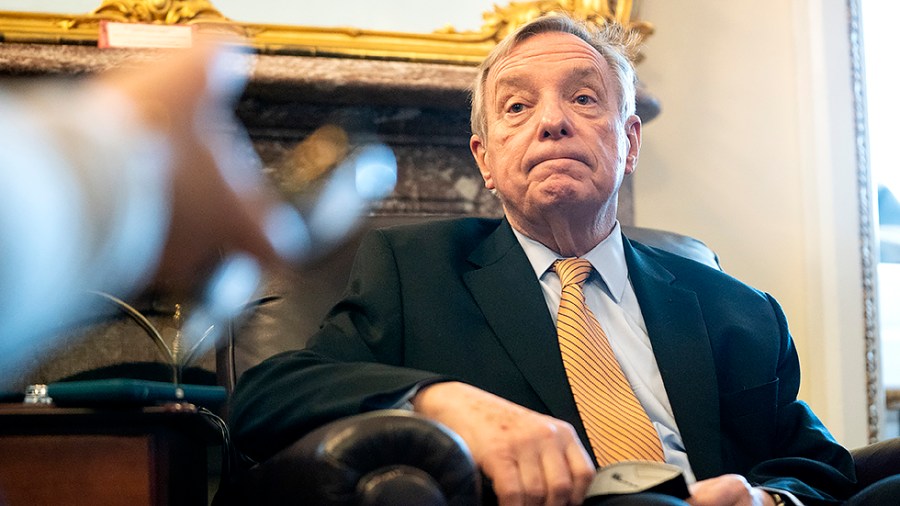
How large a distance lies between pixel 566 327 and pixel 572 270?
13 centimetres

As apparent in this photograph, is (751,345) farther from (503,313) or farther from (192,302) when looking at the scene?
(192,302)

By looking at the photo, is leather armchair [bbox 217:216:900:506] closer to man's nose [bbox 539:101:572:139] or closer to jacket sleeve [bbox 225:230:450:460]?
jacket sleeve [bbox 225:230:450:460]

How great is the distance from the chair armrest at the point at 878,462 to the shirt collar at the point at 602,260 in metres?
0.43

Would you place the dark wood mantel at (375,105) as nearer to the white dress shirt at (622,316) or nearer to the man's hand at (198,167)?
the man's hand at (198,167)

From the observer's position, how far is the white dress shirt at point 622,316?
145 cm

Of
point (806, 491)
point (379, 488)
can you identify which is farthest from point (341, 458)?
point (806, 491)

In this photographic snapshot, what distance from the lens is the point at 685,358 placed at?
149cm

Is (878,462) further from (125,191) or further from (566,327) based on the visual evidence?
(125,191)

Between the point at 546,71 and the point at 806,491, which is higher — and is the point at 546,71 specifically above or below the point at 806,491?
above

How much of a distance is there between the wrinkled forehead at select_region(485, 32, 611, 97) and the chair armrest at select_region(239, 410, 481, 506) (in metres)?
0.83

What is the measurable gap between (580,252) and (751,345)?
31 centimetres

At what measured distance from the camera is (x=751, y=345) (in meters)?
1.54

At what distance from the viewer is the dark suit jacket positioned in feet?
4.52

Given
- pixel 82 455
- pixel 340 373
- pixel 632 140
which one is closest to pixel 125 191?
pixel 82 455
